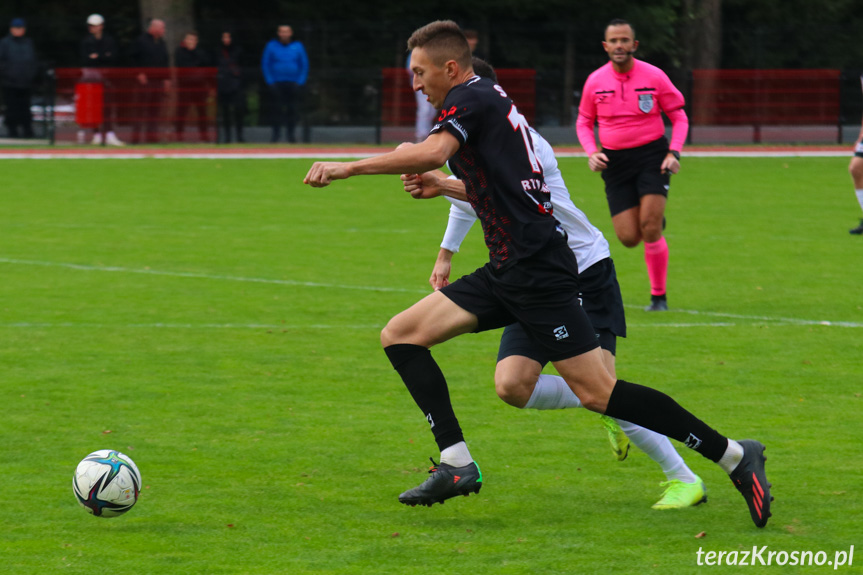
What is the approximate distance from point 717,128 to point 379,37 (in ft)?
25.2

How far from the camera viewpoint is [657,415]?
5.03 m

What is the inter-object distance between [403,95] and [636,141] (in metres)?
16.8

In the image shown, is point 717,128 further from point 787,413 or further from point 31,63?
point 787,413

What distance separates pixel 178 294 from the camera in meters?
10.8

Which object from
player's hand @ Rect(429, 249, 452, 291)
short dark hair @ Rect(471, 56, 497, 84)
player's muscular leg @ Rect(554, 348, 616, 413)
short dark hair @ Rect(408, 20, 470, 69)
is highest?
short dark hair @ Rect(408, 20, 470, 69)

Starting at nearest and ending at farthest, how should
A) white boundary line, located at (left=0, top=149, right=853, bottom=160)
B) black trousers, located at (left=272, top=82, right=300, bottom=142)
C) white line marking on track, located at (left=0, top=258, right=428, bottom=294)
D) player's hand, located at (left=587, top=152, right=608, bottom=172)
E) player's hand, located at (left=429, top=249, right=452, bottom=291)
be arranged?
player's hand, located at (left=429, top=249, right=452, bottom=291)
player's hand, located at (left=587, top=152, right=608, bottom=172)
white line marking on track, located at (left=0, top=258, right=428, bottom=294)
white boundary line, located at (left=0, top=149, right=853, bottom=160)
black trousers, located at (left=272, top=82, right=300, bottom=142)

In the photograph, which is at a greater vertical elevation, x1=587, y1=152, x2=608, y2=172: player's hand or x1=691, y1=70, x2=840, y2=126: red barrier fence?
x1=587, y1=152, x2=608, y2=172: player's hand

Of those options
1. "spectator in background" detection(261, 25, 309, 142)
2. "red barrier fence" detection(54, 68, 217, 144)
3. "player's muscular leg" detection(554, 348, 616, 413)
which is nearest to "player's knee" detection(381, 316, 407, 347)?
"player's muscular leg" detection(554, 348, 616, 413)

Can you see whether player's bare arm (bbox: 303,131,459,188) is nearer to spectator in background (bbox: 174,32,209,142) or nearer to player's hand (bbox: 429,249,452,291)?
player's hand (bbox: 429,249,452,291)

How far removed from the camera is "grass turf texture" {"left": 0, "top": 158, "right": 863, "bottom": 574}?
4992mm

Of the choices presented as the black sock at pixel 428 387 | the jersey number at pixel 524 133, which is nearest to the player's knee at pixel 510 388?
the black sock at pixel 428 387

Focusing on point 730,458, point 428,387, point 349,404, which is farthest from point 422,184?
point 349,404

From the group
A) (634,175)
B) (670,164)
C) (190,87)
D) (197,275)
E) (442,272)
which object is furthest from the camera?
(190,87)

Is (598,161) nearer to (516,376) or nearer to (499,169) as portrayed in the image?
(516,376)
